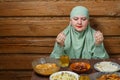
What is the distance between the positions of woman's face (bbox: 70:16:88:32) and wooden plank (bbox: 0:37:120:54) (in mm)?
597

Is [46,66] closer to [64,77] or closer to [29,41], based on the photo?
[64,77]

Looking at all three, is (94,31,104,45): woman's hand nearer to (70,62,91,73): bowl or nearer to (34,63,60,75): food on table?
(70,62,91,73): bowl

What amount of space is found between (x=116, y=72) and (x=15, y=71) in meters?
1.88

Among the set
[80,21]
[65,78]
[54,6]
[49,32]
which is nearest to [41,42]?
[49,32]

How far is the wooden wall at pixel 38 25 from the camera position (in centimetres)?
325

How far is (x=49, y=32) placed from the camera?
133 inches

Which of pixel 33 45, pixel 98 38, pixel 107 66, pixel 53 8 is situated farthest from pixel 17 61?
pixel 107 66

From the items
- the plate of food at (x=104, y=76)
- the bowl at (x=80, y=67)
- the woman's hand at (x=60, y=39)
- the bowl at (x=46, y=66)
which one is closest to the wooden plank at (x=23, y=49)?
the woman's hand at (x=60, y=39)

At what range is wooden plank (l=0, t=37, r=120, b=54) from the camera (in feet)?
11.3

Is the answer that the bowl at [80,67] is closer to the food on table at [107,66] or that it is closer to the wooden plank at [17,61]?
the food on table at [107,66]

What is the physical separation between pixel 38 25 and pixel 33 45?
32 cm

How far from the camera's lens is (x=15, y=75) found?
3.68 meters

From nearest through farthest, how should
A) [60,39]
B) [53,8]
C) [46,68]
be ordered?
1. [46,68]
2. [60,39]
3. [53,8]

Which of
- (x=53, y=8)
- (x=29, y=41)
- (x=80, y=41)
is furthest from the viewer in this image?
(x=29, y=41)
